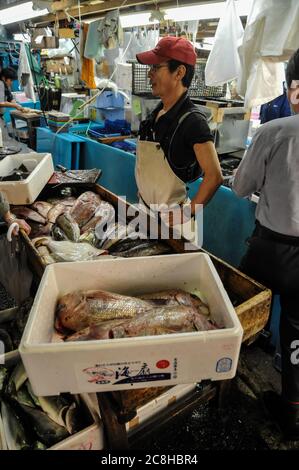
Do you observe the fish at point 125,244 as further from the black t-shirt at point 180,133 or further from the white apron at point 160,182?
the black t-shirt at point 180,133

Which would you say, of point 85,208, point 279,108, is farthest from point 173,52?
point 279,108

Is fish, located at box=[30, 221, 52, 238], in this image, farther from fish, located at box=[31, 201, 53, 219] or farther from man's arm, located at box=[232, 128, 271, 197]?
man's arm, located at box=[232, 128, 271, 197]

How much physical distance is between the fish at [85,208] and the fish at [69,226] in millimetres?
91

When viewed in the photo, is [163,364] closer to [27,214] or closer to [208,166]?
[208,166]

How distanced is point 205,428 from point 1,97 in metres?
9.84

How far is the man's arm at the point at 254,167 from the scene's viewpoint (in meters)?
1.86

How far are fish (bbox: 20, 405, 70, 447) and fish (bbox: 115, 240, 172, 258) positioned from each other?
1.08m

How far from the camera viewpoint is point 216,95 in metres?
4.82

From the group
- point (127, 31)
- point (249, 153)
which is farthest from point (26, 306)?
point (127, 31)

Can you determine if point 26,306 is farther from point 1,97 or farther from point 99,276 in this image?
point 1,97

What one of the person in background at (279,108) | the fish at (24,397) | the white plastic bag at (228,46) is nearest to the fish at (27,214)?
the fish at (24,397)

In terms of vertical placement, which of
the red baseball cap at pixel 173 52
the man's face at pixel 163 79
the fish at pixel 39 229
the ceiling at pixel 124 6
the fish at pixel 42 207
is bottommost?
the fish at pixel 39 229

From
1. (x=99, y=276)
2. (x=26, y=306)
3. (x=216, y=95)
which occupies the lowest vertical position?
(x=26, y=306)

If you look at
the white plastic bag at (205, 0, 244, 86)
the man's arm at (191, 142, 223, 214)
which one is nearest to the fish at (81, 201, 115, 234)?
the man's arm at (191, 142, 223, 214)
